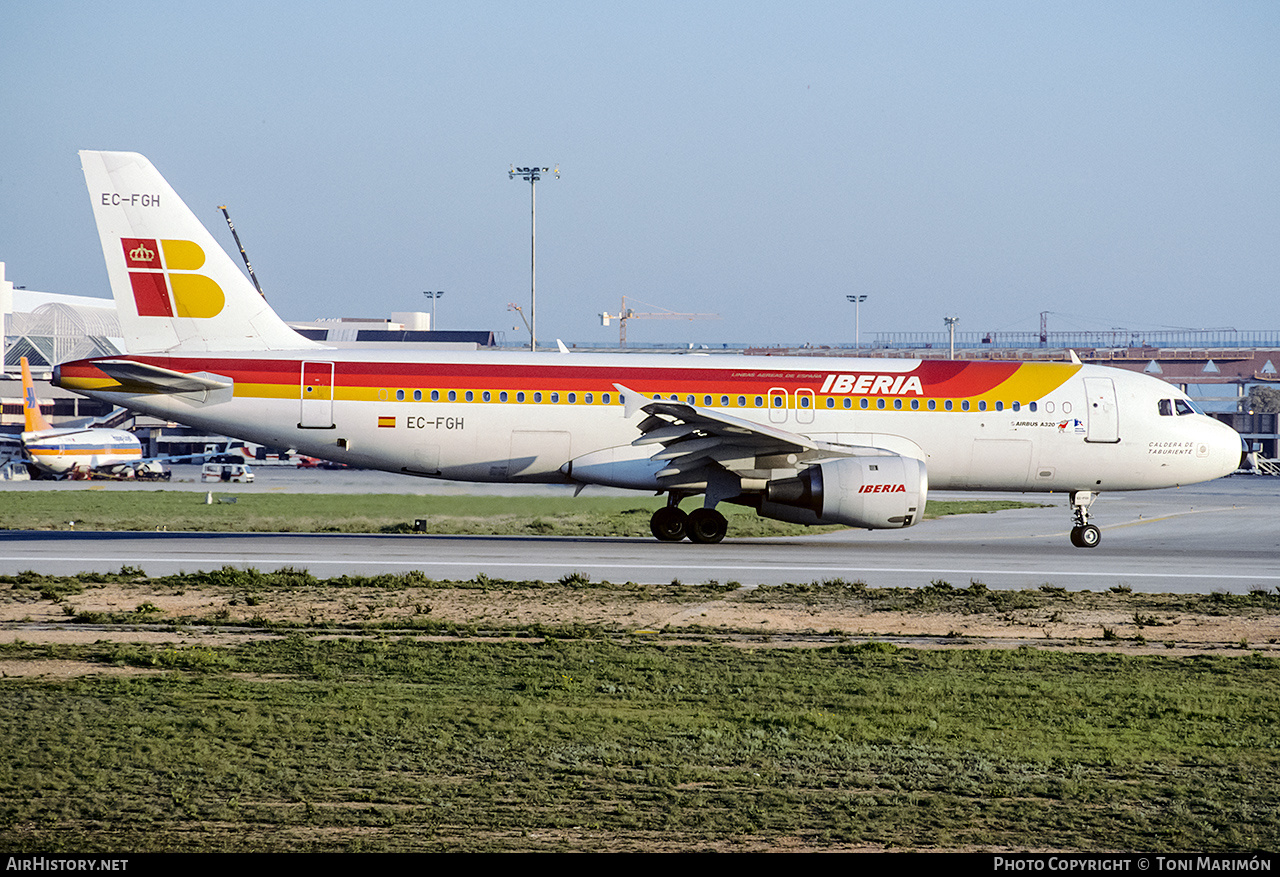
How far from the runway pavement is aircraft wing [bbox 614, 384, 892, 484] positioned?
171cm

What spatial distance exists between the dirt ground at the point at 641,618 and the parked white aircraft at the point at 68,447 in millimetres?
53436

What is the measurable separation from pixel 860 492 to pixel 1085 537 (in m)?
5.99

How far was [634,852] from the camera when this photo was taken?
245 inches

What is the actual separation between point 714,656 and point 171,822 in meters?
6.77

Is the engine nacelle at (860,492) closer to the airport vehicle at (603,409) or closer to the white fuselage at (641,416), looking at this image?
the airport vehicle at (603,409)

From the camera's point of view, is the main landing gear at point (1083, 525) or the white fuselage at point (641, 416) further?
the main landing gear at point (1083, 525)

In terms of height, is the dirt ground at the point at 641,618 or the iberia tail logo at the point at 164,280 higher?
the iberia tail logo at the point at 164,280

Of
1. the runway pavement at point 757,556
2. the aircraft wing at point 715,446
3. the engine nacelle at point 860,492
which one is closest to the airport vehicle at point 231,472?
the runway pavement at point 757,556

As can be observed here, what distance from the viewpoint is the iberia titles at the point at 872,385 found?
80.7 feet

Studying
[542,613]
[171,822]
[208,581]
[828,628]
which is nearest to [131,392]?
[208,581]

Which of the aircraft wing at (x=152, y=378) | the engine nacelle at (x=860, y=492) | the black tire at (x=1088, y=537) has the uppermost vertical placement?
the aircraft wing at (x=152, y=378)

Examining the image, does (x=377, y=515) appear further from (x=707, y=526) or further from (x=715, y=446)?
(x=715, y=446)

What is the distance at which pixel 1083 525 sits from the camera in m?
25.2

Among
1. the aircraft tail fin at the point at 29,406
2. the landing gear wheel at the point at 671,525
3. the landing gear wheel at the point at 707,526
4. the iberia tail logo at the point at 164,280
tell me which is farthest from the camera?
the aircraft tail fin at the point at 29,406
